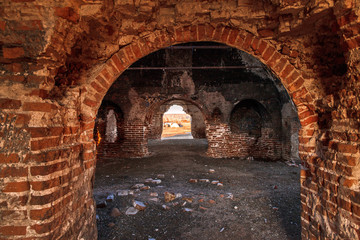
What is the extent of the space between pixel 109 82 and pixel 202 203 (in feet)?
8.67

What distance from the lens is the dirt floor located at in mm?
2646

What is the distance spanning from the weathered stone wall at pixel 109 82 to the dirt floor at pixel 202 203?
0.75 metres

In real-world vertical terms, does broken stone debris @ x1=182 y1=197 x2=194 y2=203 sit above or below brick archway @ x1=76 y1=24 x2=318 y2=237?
below

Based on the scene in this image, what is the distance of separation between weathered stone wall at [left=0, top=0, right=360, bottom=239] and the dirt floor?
0.75 metres

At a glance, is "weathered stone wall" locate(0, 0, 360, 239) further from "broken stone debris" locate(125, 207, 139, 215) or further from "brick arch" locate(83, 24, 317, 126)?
"broken stone debris" locate(125, 207, 139, 215)

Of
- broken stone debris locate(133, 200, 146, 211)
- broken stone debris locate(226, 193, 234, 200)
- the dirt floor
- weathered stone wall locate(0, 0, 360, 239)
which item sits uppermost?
weathered stone wall locate(0, 0, 360, 239)

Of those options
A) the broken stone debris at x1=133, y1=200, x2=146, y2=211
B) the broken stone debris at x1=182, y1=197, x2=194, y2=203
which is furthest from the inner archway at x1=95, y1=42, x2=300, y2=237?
the broken stone debris at x1=133, y1=200, x2=146, y2=211

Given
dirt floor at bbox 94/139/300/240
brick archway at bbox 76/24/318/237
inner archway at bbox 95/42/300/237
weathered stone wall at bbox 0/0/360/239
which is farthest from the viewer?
inner archway at bbox 95/42/300/237

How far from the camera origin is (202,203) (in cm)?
349

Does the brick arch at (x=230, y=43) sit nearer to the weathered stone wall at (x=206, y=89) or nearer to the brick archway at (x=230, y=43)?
the brick archway at (x=230, y=43)

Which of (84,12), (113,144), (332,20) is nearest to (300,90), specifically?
(332,20)

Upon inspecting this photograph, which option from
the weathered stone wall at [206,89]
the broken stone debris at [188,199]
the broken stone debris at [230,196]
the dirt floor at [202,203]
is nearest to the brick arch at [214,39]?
the dirt floor at [202,203]

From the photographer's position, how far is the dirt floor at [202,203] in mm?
2646

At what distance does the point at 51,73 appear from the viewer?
1.65 meters
